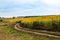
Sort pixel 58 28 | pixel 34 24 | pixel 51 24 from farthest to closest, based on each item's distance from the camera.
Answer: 1. pixel 34 24
2. pixel 51 24
3. pixel 58 28

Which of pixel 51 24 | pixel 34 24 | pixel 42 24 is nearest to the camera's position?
pixel 51 24

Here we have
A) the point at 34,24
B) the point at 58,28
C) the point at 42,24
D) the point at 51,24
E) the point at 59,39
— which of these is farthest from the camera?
the point at 34,24

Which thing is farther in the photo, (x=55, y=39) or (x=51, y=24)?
(x=51, y=24)

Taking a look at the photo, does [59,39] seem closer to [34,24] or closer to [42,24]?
[42,24]

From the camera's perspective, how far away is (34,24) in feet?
131

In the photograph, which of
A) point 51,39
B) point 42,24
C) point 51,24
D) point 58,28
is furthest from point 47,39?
point 42,24

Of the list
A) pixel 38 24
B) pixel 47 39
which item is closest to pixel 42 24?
pixel 38 24

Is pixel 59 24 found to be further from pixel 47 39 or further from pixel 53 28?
pixel 47 39

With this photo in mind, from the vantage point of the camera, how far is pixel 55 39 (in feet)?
66.0

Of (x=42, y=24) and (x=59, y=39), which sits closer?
(x=59, y=39)

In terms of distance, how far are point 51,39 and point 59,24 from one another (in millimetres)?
10271

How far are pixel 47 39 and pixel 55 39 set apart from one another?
86cm

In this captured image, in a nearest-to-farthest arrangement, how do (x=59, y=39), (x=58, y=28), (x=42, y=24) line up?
(x=59, y=39), (x=58, y=28), (x=42, y=24)

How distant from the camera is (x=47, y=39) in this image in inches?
810
